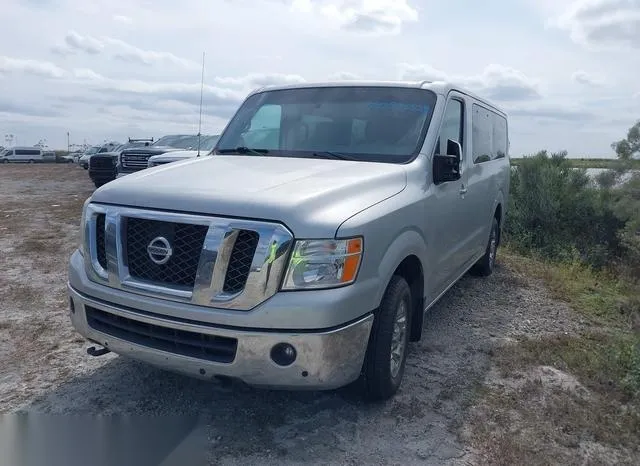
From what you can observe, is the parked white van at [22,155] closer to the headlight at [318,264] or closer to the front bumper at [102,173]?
the front bumper at [102,173]

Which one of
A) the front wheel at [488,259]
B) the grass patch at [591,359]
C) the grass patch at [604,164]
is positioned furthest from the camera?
the grass patch at [604,164]

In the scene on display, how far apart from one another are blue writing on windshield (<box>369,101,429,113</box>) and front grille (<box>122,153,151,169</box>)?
962cm

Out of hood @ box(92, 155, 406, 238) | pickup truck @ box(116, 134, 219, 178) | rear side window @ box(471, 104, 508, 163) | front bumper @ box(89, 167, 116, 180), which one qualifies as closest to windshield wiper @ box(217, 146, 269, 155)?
hood @ box(92, 155, 406, 238)

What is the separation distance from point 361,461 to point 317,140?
7.74ft

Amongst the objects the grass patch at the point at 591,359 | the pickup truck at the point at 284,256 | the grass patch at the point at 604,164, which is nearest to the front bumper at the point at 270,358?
the pickup truck at the point at 284,256

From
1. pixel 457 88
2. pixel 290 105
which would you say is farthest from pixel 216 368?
pixel 457 88

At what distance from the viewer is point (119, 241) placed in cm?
339

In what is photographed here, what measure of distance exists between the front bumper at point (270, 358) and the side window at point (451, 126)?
1777 millimetres

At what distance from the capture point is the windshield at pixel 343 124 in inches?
171

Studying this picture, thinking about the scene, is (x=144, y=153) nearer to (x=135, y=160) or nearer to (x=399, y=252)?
(x=135, y=160)

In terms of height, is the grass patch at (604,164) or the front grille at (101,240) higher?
the grass patch at (604,164)

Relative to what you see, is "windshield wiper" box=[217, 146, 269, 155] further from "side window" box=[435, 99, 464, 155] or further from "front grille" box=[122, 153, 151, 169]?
"front grille" box=[122, 153, 151, 169]

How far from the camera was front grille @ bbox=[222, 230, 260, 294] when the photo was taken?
10.1ft

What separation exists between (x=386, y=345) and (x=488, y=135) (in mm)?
3826
